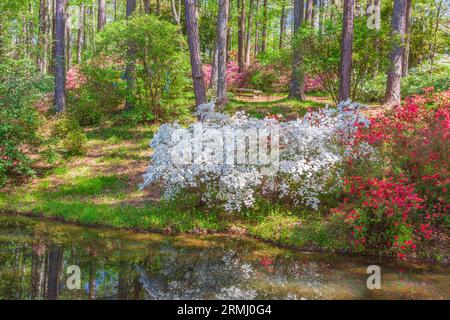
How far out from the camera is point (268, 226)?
934 cm

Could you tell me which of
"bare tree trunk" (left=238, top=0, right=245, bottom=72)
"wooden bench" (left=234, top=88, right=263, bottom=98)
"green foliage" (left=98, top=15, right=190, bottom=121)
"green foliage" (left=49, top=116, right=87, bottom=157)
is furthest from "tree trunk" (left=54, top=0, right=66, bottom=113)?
"bare tree trunk" (left=238, top=0, right=245, bottom=72)

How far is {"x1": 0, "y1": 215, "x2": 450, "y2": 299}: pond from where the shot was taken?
6367 mm

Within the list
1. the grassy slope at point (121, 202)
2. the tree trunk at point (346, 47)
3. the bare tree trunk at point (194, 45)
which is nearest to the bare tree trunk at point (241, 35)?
the grassy slope at point (121, 202)

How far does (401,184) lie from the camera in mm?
8336

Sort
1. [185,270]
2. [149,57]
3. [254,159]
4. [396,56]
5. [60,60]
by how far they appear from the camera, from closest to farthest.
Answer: [185,270], [254,159], [396,56], [149,57], [60,60]

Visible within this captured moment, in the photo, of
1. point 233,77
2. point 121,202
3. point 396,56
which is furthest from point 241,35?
point 121,202

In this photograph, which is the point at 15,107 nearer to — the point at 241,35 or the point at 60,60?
the point at 60,60

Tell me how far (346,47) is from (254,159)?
580cm

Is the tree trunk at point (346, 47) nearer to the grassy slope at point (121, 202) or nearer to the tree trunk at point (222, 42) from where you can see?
the grassy slope at point (121, 202)

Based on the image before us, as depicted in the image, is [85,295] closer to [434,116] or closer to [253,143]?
[253,143]

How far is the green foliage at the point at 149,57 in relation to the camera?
15016 mm

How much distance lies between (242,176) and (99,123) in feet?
34.2

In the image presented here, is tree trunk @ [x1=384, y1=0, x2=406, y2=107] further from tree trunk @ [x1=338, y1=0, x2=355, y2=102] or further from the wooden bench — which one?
the wooden bench
